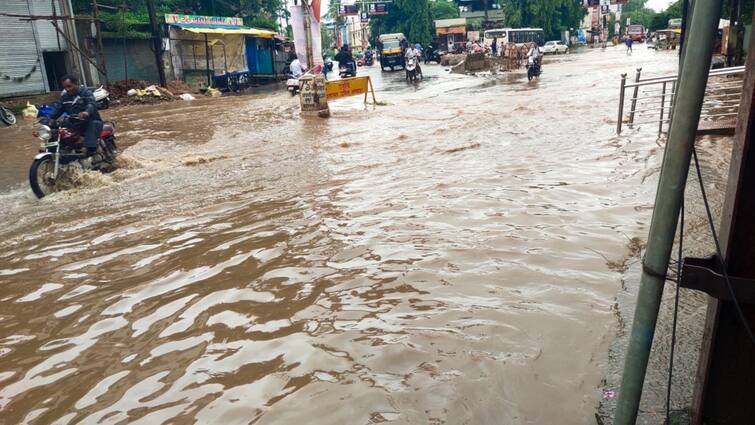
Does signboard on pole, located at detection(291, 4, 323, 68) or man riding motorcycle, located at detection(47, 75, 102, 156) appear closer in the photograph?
man riding motorcycle, located at detection(47, 75, 102, 156)

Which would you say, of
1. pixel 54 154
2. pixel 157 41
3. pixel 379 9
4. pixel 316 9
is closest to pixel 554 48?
pixel 379 9

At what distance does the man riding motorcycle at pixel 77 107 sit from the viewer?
818 centimetres

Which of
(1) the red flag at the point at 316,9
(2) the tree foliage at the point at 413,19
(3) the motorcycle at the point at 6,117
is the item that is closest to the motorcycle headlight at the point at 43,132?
(1) the red flag at the point at 316,9

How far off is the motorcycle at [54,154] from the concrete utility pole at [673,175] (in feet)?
27.0

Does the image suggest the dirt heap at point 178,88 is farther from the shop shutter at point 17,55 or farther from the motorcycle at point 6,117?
the motorcycle at point 6,117

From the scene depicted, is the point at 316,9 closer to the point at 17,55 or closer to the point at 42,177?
the point at 42,177

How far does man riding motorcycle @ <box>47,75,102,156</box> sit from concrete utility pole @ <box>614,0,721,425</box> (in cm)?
836

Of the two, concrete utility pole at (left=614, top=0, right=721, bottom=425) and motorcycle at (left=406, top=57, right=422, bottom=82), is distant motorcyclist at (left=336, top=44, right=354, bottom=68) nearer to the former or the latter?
motorcycle at (left=406, top=57, right=422, bottom=82)

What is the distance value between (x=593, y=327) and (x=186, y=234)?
4.12 m

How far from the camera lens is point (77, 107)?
27.1ft

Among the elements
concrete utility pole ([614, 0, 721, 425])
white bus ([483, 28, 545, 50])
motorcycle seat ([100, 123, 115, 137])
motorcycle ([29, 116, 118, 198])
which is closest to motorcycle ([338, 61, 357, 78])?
white bus ([483, 28, 545, 50])

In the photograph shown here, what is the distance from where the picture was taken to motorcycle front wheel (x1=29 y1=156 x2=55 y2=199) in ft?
25.5

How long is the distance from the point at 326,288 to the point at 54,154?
230 inches

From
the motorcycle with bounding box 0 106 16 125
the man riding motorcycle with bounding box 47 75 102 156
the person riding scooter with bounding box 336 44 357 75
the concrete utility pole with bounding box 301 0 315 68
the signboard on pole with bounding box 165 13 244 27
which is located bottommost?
the motorcycle with bounding box 0 106 16 125
